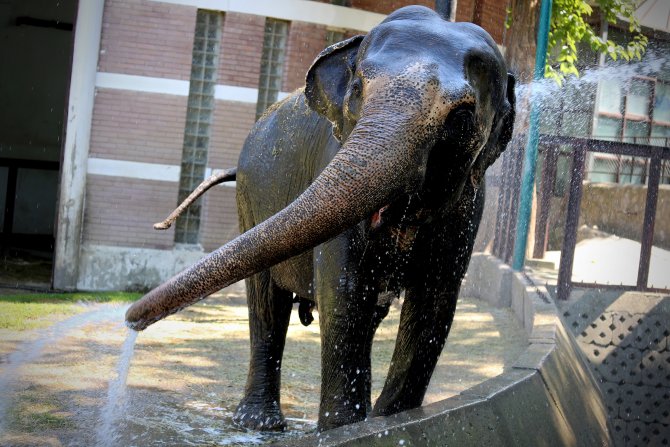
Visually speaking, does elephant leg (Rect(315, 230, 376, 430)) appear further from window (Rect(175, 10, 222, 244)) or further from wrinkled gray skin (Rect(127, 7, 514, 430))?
window (Rect(175, 10, 222, 244))

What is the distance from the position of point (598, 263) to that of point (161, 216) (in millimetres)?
6809

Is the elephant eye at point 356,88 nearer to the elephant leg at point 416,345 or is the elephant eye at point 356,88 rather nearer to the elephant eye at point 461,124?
the elephant eye at point 461,124

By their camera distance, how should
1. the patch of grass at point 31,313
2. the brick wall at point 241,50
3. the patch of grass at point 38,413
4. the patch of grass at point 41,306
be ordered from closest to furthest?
1. the patch of grass at point 38,413
2. the patch of grass at point 31,313
3. the patch of grass at point 41,306
4. the brick wall at point 241,50

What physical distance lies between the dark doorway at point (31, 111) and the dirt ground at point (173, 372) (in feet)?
21.1

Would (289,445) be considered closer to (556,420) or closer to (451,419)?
(451,419)

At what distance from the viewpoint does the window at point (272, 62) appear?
535 inches

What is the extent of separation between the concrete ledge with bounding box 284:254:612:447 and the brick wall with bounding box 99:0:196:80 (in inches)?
259

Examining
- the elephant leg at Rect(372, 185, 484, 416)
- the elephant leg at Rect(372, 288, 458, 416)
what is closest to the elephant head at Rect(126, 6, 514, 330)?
the elephant leg at Rect(372, 185, 484, 416)

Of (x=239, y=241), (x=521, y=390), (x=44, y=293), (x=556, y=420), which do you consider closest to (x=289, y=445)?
(x=239, y=241)

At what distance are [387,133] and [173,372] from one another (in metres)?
5.09

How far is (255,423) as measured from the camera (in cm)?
655

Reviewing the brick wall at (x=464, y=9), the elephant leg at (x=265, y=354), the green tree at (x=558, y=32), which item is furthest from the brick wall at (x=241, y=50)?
the elephant leg at (x=265, y=354)

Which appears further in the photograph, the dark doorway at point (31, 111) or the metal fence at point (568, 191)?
the dark doorway at point (31, 111)

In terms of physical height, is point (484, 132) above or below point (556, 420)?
above
